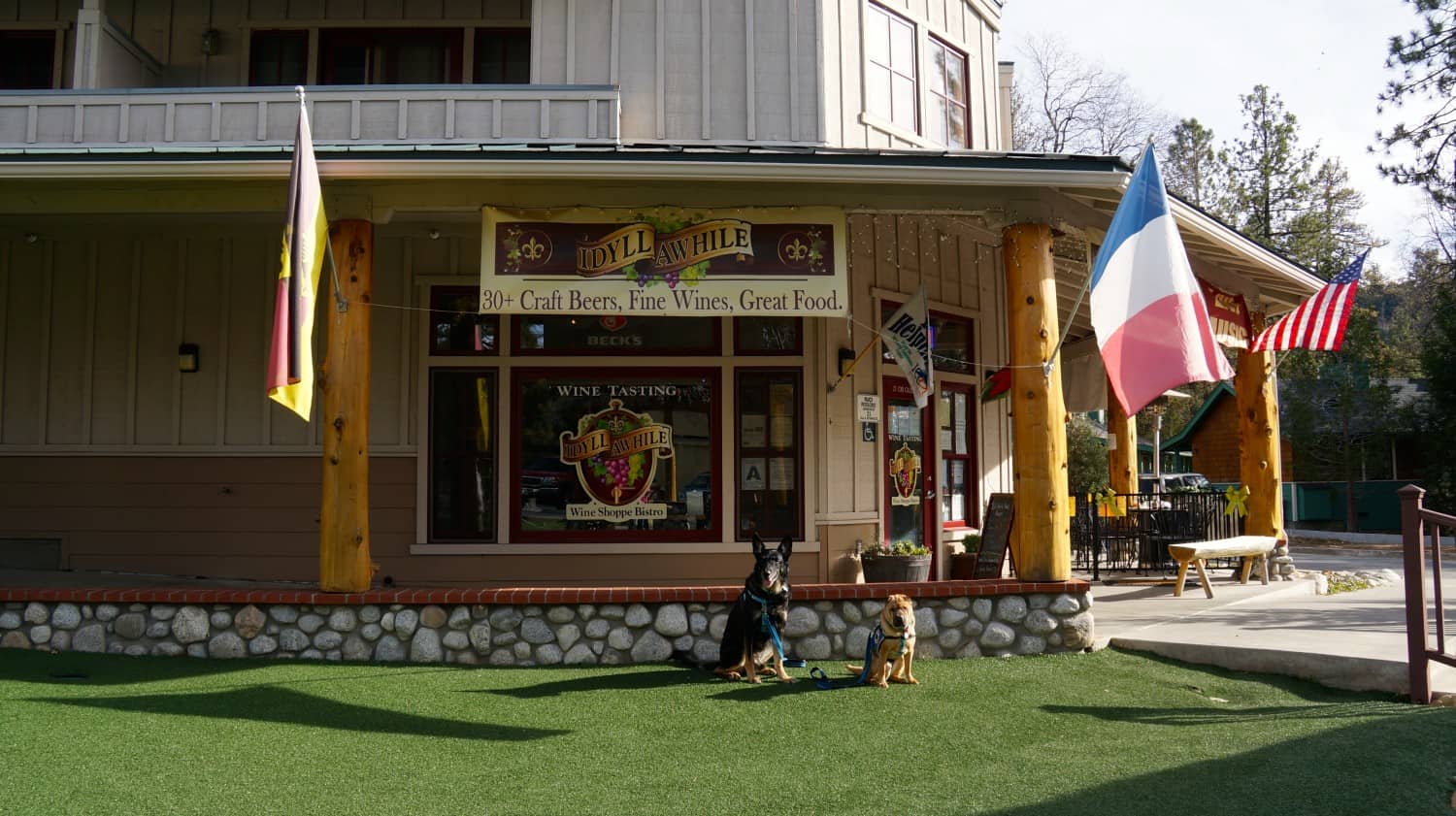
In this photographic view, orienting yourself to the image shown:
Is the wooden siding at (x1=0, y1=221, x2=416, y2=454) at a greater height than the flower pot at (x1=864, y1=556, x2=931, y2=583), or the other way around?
the wooden siding at (x1=0, y1=221, x2=416, y2=454)

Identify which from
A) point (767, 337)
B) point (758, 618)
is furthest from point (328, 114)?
point (758, 618)

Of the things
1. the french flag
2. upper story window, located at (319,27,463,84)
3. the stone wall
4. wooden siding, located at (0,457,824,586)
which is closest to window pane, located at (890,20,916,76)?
upper story window, located at (319,27,463,84)

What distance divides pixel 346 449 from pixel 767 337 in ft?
13.6

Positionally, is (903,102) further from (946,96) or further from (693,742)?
(693,742)

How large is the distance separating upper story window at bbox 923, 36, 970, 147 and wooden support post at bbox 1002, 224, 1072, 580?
166 inches

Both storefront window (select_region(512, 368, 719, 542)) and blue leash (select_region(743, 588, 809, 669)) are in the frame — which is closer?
blue leash (select_region(743, 588, 809, 669))

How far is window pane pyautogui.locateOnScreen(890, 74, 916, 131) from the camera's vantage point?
1167 cm

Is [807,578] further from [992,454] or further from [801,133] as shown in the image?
[801,133]

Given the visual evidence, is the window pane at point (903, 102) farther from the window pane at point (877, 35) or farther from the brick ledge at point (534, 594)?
the brick ledge at point (534, 594)

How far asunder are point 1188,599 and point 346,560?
7.85 meters

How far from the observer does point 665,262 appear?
8656 mm

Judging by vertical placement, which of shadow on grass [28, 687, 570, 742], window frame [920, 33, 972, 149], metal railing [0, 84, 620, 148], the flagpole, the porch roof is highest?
window frame [920, 33, 972, 149]

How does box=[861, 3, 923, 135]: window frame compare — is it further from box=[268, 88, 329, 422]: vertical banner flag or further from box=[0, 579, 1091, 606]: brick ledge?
box=[268, 88, 329, 422]: vertical banner flag

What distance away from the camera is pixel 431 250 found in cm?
1060
